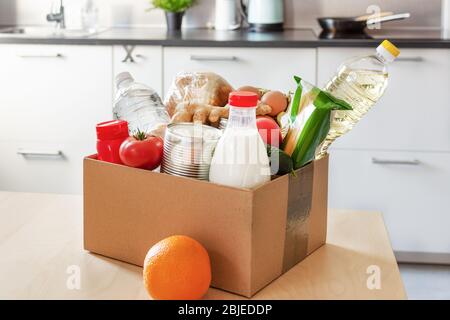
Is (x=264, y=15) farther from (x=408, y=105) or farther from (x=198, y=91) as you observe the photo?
(x=198, y=91)

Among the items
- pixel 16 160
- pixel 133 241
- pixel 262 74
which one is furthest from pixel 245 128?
pixel 16 160

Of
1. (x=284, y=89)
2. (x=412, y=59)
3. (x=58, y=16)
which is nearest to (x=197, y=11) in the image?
(x=58, y=16)

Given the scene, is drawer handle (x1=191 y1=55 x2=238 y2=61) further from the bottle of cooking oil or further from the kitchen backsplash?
the bottle of cooking oil

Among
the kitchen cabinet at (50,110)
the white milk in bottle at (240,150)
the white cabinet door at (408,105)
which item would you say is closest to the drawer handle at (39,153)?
the kitchen cabinet at (50,110)

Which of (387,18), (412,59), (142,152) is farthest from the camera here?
(387,18)

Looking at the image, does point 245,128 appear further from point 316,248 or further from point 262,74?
point 262,74

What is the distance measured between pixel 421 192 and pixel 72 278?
2.19m

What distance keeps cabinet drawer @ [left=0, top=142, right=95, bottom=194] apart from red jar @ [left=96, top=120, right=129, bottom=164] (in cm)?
202

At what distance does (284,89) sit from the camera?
3.05 metres

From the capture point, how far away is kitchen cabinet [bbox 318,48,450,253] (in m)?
2.98

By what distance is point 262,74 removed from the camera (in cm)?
305

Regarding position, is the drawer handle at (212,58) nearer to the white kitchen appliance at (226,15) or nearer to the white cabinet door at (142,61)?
the white cabinet door at (142,61)

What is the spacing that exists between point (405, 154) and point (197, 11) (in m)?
1.27

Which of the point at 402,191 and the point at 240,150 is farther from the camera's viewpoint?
the point at 402,191
